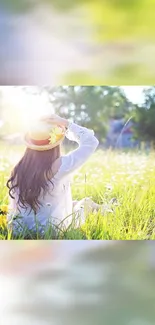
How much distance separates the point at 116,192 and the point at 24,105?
552 mm

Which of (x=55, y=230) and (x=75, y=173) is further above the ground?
(x=75, y=173)

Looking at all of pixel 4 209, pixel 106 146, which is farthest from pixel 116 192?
pixel 4 209

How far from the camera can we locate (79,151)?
247 cm

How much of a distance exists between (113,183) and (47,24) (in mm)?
743

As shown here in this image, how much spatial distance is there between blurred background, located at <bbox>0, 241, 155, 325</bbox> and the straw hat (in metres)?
0.42

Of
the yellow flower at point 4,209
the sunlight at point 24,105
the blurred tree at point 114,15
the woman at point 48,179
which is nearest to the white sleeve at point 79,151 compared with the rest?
the woman at point 48,179

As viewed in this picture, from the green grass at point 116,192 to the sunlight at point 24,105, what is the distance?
0.46 feet

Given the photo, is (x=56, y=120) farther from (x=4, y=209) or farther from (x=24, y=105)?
(x=4, y=209)

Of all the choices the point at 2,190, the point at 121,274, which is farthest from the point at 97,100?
the point at 121,274

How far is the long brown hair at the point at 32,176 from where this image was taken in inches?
96.9

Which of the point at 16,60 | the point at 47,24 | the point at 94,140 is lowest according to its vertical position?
the point at 94,140

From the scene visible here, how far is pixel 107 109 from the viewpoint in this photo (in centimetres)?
249

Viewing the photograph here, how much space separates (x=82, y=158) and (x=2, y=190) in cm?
37

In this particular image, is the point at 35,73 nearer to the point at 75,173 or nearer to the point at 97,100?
the point at 97,100
